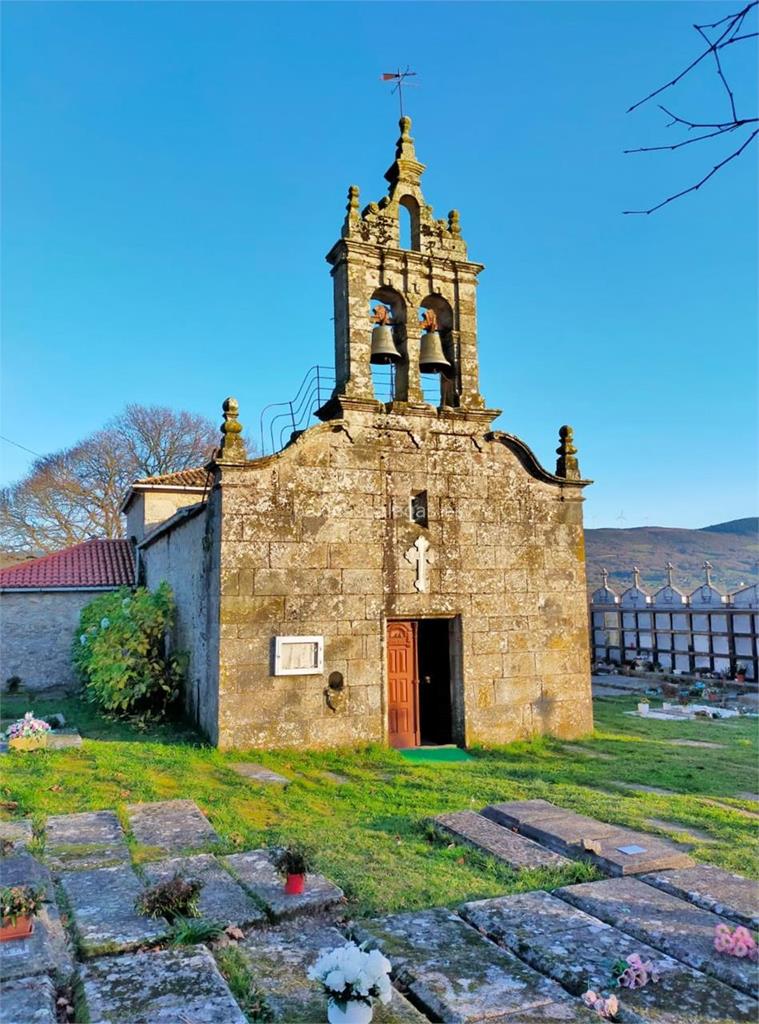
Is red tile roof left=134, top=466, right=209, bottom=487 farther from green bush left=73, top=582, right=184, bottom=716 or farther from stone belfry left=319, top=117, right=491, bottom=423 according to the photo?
stone belfry left=319, top=117, right=491, bottom=423

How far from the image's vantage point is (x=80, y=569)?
56.6 ft

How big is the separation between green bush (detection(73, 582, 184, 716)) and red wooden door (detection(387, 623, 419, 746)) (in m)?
3.41

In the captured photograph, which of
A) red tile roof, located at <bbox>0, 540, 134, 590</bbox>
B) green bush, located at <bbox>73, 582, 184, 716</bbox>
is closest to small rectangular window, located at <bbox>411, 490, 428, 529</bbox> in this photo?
green bush, located at <bbox>73, 582, 184, 716</bbox>

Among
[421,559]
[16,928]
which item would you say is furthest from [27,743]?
[16,928]

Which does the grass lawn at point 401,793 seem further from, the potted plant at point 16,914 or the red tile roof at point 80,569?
the red tile roof at point 80,569

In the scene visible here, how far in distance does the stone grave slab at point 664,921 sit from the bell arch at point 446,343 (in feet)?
24.0

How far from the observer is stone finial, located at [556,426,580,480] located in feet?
36.2

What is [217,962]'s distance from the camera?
11.4ft

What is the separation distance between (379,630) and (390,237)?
573cm

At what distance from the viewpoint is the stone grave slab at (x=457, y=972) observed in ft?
9.98

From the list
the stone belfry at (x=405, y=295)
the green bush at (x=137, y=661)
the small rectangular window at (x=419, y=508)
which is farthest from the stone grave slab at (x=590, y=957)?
the green bush at (x=137, y=661)

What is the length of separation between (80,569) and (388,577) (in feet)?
34.8

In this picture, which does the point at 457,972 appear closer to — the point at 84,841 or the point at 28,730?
the point at 84,841

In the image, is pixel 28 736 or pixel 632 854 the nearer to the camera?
pixel 632 854
